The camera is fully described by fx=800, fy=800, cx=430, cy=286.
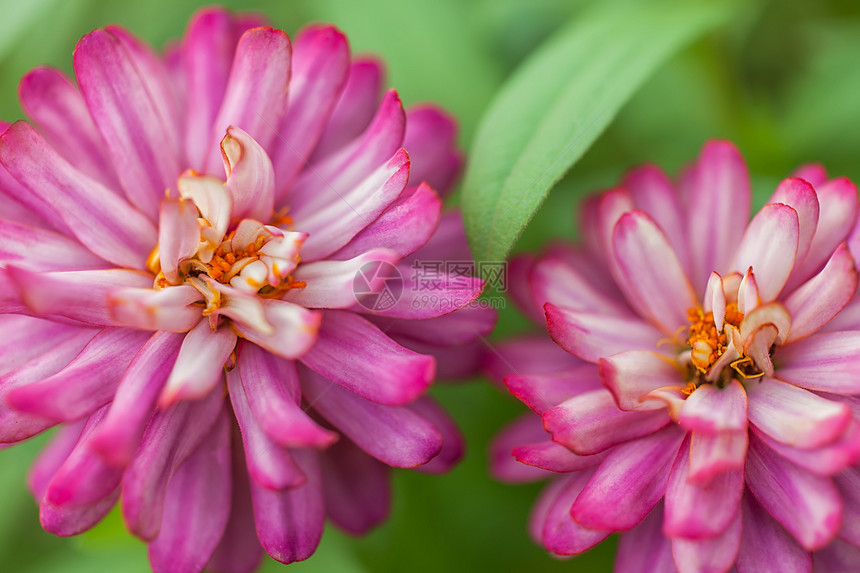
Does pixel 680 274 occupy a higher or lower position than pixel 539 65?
lower

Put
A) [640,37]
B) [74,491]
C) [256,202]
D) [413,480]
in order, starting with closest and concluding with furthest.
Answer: [74,491] → [256,202] → [640,37] → [413,480]

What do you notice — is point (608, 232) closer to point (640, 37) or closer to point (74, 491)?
point (640, 37)

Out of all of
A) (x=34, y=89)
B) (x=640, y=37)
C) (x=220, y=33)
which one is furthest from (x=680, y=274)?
(x=34, y=89)

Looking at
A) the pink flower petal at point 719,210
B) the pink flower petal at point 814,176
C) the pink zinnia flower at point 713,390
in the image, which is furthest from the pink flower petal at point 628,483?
the pink flower petal at point 814,176

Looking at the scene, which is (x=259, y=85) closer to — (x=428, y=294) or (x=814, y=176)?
(x=428, y=294)

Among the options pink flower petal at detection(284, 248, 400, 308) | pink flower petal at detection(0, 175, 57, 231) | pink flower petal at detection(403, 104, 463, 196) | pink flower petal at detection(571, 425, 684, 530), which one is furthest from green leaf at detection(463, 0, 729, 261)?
pink flower petal at detection(0, 175, 57, 231)

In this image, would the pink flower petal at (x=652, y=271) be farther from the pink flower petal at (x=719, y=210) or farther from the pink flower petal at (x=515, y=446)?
the pink flower petal at (x=515, y=446)
